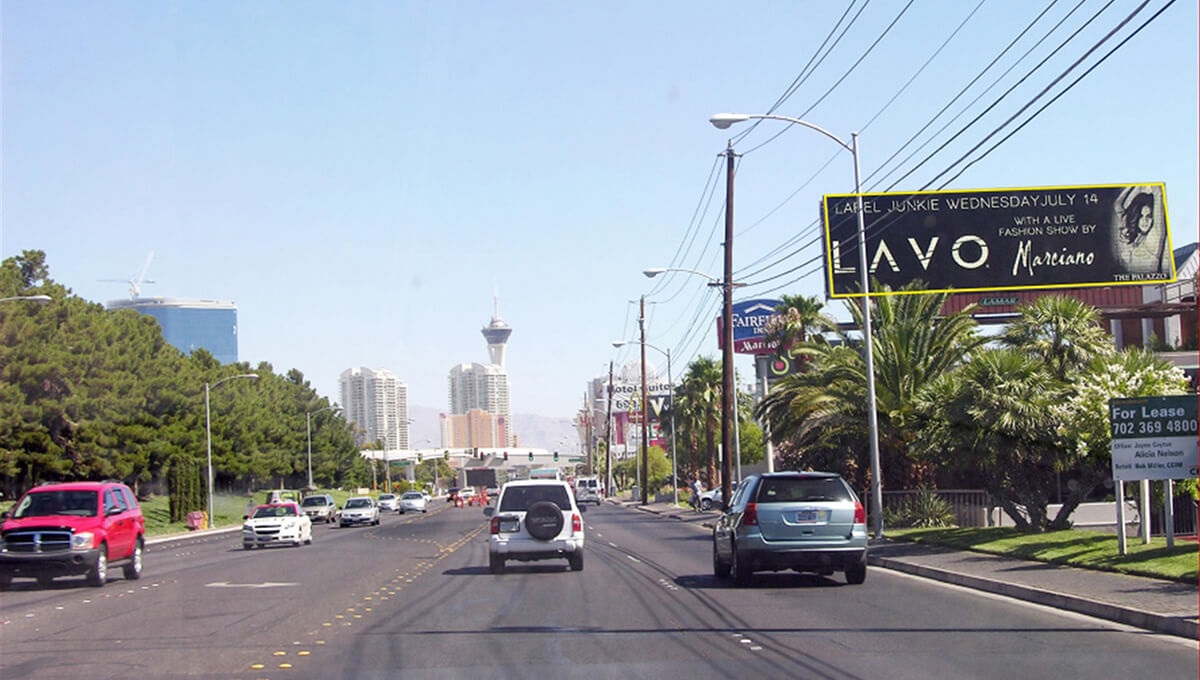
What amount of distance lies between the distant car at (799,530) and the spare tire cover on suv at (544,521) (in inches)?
200

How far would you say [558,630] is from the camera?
14.4 meters

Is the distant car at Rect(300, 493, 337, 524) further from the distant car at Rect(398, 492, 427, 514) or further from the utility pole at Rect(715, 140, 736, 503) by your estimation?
the utility pole at Rect(715, 140, 736, 503)

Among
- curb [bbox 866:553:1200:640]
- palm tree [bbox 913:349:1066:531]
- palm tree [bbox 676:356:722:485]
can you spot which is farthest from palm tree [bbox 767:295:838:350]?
curb [bbox 866:553:1200:640]

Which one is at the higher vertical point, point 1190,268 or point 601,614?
point 1190,268

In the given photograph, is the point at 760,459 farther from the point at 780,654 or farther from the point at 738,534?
the point at 780,654

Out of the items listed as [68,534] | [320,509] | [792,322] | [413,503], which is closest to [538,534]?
[68,534]

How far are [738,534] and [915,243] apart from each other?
766 inches

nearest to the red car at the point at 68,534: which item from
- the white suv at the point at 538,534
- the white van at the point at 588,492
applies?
the white suv at the point at 538,534

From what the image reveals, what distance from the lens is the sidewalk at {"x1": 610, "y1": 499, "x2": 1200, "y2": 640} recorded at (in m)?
13.3

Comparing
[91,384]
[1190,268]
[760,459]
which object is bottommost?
[760,459]

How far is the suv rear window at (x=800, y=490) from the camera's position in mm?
19250

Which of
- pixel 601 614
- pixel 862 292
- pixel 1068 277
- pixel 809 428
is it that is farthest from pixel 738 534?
pixel 1068 277

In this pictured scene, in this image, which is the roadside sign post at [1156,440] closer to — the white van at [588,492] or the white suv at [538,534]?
the white suv at [538,534]

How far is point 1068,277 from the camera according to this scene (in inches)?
1458
